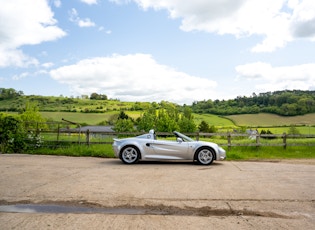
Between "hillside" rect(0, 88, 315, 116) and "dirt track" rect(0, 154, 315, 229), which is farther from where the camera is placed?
"hillside" rect(0, 88, 315, 116)

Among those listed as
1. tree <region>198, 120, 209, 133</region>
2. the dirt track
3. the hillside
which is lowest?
the dirt track

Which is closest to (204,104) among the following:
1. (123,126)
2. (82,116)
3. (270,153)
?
(82,116)

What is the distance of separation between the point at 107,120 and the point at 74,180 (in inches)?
2264

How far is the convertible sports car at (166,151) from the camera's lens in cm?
1118

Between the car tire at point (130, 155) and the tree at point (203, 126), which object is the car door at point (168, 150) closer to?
the car tire at point (130, 155)

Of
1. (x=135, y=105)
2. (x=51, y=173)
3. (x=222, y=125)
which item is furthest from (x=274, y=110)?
(x=51, y=173)

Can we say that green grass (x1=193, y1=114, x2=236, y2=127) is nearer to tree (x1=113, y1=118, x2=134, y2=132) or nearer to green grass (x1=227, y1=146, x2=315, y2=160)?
tree (x1=113, y1=118, x2=134, y2=132)

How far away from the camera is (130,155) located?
11.2 m

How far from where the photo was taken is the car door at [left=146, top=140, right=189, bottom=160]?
11.2 meters

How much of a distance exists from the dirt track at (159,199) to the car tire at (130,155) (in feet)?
7.45

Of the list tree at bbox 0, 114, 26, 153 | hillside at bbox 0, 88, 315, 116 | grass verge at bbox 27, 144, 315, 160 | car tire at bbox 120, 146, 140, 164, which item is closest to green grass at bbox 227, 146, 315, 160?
grass verge at bbox 27, 144, 315, 160

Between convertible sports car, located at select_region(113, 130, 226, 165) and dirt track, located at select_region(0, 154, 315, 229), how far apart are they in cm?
231

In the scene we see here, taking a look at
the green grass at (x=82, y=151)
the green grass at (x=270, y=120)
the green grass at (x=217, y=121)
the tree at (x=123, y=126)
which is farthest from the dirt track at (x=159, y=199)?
the green grass at (x=217, y=121)

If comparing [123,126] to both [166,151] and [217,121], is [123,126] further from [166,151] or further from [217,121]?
[166,151]
